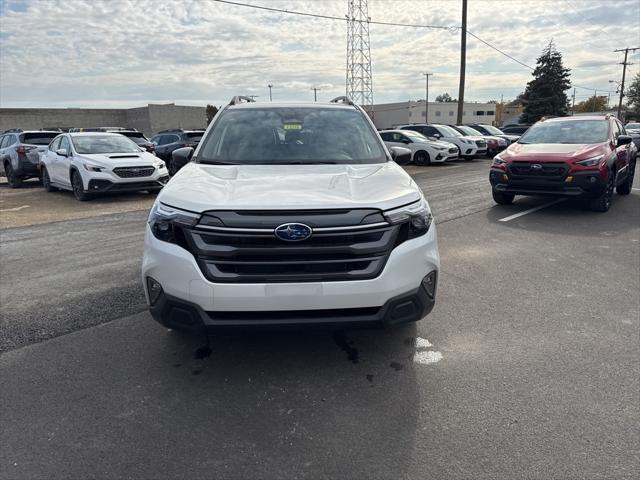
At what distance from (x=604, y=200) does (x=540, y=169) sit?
143cm

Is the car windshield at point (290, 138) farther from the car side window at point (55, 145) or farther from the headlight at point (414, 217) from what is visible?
the car side window at point (55, 145)

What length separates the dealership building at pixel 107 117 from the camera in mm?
44250

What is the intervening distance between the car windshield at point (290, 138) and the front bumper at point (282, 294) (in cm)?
136

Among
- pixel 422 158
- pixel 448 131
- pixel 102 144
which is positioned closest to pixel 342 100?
pixel 102 144

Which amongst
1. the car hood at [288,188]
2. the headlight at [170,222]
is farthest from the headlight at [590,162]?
the headlight at [170,222]

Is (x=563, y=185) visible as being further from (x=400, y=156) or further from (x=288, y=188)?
(x=288, y=188)

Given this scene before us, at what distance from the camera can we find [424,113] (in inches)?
3856

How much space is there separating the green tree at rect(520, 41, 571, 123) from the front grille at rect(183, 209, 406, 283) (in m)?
63.2

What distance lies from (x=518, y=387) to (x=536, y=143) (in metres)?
7.47

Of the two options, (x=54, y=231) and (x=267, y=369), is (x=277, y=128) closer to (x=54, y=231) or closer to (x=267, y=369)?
(x=267, y=369)

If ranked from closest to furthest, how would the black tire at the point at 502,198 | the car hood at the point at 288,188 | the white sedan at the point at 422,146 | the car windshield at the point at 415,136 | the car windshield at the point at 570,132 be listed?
the car hood at the point at 288,188 → the car windshield at the point at 570,132 → the black tire at the point at 502,198 → the white sedan at the point at 422,146 → the car windshield at the point at 415,136

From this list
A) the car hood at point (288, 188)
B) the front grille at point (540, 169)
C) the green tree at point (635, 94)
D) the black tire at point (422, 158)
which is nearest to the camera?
the car hood at point (288, 188)

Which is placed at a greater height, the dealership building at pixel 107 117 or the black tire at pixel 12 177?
the dealership building at pixel 107 117

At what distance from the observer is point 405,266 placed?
9.43 feet
